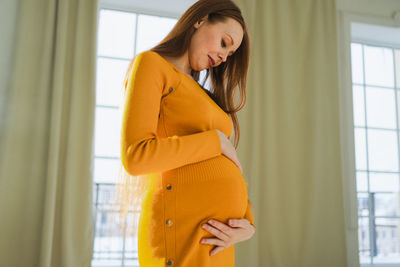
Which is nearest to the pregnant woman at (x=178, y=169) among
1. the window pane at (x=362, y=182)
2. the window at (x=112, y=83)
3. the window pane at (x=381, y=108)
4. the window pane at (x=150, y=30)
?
the window at (x=112, y=83)

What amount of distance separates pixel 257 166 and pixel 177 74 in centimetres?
162

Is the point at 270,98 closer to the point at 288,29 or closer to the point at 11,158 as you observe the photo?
the point at 288,29

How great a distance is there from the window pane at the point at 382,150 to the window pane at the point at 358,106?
0.13 meters

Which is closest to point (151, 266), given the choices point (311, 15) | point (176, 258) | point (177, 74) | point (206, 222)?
point (176, 258)

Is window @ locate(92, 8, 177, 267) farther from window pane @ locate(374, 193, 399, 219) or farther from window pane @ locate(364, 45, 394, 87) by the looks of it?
window pane @ locate(374, 193, 399, 219)

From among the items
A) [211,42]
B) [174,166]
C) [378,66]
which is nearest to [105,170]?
[211,42]

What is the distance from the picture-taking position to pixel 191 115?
3.29 feet

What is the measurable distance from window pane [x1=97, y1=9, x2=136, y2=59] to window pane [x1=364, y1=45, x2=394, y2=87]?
6.81 ft

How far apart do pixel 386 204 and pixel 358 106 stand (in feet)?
2.90

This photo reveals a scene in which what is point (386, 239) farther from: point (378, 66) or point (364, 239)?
point (378, 66)

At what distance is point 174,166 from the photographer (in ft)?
2.95

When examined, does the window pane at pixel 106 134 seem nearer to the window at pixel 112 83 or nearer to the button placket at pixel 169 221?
the window at pixel 112 83

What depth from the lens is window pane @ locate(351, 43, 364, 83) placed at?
3.20m

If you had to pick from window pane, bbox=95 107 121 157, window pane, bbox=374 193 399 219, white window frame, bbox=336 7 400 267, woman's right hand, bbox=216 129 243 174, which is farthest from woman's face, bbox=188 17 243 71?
window pane, bbox=374 193 399 219
